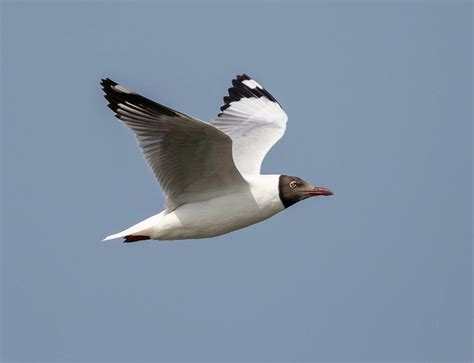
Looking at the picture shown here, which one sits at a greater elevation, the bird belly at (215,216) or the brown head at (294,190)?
the brown head at (294,190)

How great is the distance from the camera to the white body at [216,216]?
32.4 feet

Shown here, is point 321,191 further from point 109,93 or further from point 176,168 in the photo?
point 109,93

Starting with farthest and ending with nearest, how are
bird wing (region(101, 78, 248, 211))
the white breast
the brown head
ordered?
1. the brown head
2. the white breast
3. bird wing (region(101, 78, 248, 211))

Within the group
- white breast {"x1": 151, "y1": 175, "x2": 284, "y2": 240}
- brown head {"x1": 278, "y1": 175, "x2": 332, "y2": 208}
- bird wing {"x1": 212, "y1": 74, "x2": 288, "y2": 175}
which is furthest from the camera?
bird wing {"x1": 212, "y1": 74, "x2": 288, "y2": 175}

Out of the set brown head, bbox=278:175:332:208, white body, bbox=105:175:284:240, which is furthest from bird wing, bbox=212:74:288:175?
white body, bbox=105:175:284:240

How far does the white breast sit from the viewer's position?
9875mm

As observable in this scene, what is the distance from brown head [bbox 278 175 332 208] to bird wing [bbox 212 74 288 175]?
81cm

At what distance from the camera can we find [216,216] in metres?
9.88

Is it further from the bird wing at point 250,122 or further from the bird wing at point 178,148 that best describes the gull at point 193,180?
the bird wing at point 250,122

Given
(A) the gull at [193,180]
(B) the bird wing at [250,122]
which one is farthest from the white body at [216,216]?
(B) the bird wing at [250,122]

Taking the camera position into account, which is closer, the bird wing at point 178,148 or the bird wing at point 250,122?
the bird wing at point 178,148

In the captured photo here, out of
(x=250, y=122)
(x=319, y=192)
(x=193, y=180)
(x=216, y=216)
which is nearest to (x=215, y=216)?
(x=216, y=216)

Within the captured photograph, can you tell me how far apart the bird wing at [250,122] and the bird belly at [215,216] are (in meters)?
0.96

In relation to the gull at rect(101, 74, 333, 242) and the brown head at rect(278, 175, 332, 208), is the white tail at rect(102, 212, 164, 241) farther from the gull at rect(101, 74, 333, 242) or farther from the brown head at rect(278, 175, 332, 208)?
the brown head at rect(278, 175, 332, 208)
